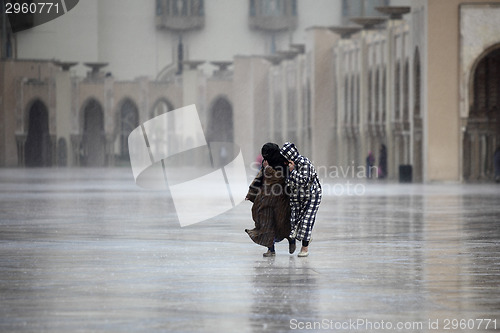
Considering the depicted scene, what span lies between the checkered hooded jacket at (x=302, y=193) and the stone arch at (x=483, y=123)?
2711 cm

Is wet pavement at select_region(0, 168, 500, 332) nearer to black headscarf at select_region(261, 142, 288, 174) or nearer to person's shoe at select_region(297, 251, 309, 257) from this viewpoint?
person's shoe at select_region(297, 251, 309, 257)

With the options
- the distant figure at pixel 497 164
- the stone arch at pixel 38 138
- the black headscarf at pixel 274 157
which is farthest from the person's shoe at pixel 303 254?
the stone arch at pixel 38 138

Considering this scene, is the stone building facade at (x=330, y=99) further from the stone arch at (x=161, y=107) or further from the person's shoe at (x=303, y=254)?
the person's shoe at (x=303, y=254)

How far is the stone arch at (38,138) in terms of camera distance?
252 ft

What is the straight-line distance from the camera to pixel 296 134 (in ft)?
200

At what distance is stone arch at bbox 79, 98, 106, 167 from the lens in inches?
3027

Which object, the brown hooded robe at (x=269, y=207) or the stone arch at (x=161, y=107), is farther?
the stone arch at (x=161, y=107)

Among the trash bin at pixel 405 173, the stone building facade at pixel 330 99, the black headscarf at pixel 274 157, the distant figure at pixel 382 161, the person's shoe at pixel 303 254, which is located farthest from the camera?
the distant figure at pixel 382 161

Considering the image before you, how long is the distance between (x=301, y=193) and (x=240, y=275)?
74.4 inches

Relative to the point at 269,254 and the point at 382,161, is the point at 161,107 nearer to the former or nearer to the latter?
the point at 382,161

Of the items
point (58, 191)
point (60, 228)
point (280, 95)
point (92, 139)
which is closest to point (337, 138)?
point (280, 95)

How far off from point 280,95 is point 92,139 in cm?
1729

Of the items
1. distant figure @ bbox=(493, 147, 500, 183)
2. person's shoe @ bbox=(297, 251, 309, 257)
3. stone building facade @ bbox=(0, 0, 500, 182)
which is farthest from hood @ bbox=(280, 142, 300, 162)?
distant figure @ bbox=(493, 147, 500, 183)

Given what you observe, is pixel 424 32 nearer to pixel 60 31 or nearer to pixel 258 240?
pixel 258 240
